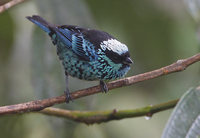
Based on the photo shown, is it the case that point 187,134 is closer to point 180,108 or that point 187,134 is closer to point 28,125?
point 180,108

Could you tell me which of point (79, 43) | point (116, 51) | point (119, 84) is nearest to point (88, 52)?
point (79, 43)

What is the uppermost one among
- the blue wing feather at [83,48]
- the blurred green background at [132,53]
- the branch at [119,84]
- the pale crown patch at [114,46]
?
the branch at [119,84]

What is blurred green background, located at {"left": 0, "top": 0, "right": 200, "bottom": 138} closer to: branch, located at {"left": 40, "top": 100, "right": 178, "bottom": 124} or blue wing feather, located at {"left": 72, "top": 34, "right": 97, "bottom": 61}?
blue wing feather, located at {"left": 72, "top": 34, "right": 97, "bottom": 61}

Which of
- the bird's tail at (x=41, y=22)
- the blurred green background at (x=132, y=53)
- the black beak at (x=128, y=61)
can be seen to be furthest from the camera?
the blurred green background at (x=132, y=53)

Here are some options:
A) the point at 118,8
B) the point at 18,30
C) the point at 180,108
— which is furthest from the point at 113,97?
the point at 180,108

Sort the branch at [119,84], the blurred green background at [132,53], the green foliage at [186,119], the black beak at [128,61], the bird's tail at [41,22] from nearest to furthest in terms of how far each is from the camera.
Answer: the green foliage at [186,119]
the branch at [119,84]
the black beak at [128,61]
the bird's tail at [41,22]
the blurred green background at [132,53]

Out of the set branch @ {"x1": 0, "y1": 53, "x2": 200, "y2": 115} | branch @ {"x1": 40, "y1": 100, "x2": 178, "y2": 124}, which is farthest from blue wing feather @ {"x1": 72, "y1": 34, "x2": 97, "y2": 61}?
branch @ {"x1": 0, "y1": 53, "x2": 200, "y2": 115}

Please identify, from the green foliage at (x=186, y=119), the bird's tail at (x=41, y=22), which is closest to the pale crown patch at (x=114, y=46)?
the bird's tail at (x=41, y=22)

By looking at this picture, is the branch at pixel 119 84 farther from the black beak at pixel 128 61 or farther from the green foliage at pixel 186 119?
the black beak at pixel 128 61
